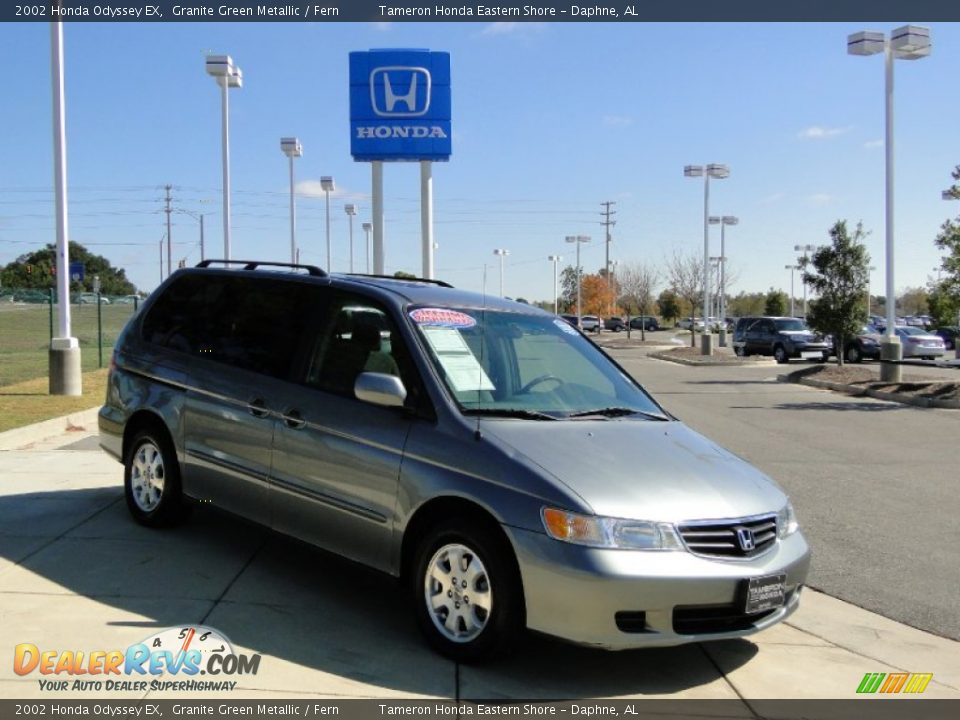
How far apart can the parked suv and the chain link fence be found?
23.7m

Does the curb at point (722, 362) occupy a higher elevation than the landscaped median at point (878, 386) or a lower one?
lower

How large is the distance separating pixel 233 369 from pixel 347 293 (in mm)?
957

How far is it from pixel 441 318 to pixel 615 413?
1.13 meters

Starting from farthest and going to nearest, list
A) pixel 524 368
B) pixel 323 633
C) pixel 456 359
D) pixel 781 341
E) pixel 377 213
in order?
pixel 781 341
pixel 377 213
pixel 524 368
pixel 456 359
pixel 323 633

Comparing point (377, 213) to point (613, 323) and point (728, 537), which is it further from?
point (613, 323)

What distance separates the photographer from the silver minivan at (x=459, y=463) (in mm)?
4129

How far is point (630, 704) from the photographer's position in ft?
13.7

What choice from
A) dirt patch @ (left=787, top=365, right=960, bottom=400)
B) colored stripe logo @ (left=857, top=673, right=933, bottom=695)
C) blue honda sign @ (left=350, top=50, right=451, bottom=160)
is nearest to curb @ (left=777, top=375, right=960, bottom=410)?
dirt patch @ (left=787, top=365, right=960, bottom=400)

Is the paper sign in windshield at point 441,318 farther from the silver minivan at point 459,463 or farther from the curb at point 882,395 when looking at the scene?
the curb at point 882,395

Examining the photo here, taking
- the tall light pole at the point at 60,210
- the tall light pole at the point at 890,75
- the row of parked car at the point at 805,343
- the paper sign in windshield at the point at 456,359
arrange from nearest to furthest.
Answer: the paper sign in windshield at the point at 456,359
the tall light pole at the point at 60,210
the tall light pole at the point at 890,75
the row of parked car at the point at 805,343

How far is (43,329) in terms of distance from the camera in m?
37.7

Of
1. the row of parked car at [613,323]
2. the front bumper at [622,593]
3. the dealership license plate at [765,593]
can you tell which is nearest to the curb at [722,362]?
the dealership license plate at [765,593]

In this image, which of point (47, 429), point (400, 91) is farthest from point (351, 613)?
point (400, 91)

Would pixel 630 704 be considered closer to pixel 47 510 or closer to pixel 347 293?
pixel 347 293
